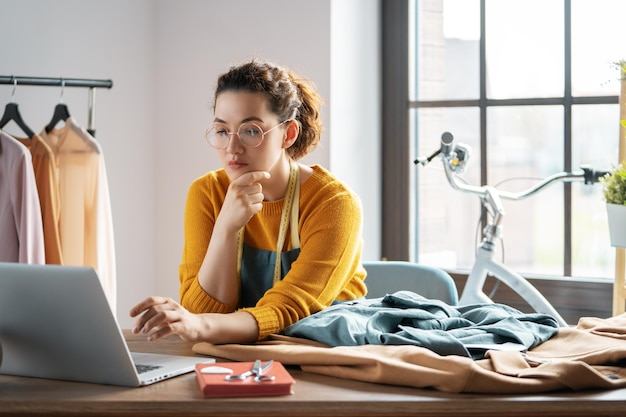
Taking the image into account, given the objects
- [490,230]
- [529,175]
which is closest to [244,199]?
[490,230]

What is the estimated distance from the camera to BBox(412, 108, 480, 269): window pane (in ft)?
11.4

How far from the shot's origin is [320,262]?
1966mm

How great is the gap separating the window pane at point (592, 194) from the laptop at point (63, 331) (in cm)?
210

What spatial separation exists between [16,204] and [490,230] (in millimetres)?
1481

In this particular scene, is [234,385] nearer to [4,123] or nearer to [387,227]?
[4,123]

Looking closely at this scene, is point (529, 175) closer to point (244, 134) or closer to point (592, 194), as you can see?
point (592, 194)

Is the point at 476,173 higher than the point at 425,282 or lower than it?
higher

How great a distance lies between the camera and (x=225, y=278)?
6.52 ft

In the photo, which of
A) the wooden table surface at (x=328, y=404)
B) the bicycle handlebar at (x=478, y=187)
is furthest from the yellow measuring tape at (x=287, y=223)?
the bicycle handlebar at (x=478, y=187)

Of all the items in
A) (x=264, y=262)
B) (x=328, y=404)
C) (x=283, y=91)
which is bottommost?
(x=328, y=404)

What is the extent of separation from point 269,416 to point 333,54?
218 cm

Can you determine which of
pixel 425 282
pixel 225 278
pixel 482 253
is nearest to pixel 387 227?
pixel 482 253

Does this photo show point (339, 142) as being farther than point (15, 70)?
Yes

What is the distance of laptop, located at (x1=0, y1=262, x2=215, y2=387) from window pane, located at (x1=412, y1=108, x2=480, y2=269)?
2.13 meters
